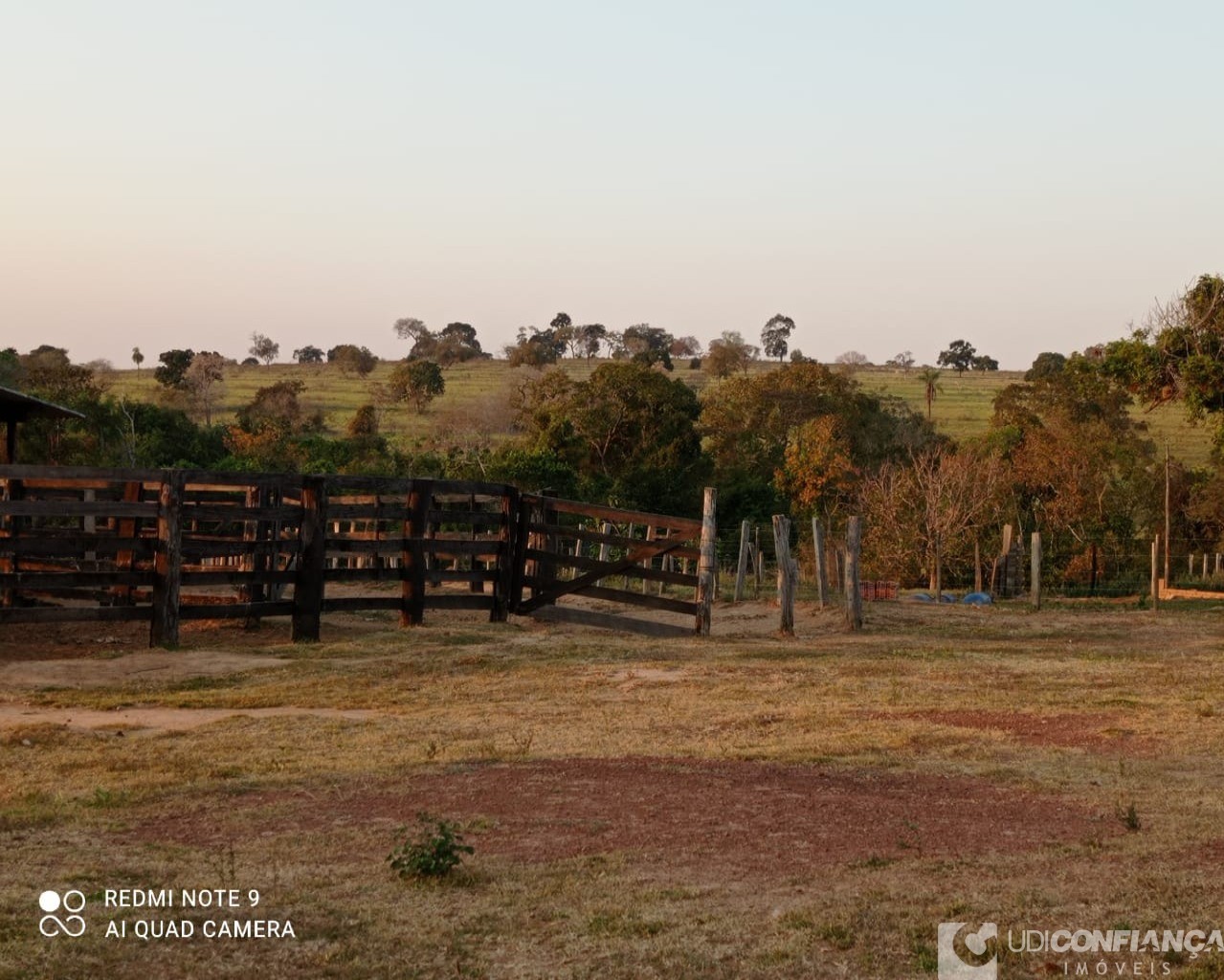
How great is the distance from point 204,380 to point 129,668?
229 ft

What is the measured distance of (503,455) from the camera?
47250 mm

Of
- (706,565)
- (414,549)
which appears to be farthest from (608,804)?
(706,565)

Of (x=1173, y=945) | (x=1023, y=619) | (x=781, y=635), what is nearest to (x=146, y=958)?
A: (x=1173, y=945)

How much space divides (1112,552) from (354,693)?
34.8 m

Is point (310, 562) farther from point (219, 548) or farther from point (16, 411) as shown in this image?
point (16, 411)

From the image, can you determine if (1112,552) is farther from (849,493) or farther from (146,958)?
(146,958)

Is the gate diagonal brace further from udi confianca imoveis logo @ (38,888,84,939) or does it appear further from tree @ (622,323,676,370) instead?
tree @ (622,323,676,370)

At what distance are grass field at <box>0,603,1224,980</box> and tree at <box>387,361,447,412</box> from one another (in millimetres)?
67617

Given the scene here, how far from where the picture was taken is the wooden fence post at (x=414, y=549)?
691 inches

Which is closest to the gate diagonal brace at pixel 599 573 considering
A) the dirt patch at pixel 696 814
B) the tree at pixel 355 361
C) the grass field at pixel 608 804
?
the grass field at pixel 608 804

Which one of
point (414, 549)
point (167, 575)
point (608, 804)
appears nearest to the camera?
point (608, 804)

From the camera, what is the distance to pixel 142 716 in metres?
11.4

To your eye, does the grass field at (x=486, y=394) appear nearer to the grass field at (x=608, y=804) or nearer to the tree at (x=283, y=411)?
the tree at (x=283, y=411)

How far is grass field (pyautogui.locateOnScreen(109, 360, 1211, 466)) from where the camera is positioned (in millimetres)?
73938
